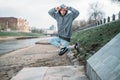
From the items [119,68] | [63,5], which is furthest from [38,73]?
[119,68]

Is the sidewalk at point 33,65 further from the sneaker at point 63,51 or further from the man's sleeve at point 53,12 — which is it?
the man's sleeve at point 53,12

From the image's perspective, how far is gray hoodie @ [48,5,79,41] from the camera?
27.1 feet

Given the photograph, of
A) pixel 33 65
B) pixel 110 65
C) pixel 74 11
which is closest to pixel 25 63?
pixel 33 65

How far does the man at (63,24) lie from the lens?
819 centimetres

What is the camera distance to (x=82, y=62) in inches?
381

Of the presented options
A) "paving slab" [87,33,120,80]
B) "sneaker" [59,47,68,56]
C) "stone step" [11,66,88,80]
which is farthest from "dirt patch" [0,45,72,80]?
"paving slab" [87,33,120,80]

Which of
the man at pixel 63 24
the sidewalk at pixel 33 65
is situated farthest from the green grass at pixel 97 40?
the man at pixel 63 24

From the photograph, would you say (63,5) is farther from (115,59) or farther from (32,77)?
(115,59)

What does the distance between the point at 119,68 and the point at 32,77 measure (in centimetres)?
324

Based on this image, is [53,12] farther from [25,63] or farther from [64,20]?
[25,63]

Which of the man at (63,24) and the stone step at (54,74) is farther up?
the man at (63,24)

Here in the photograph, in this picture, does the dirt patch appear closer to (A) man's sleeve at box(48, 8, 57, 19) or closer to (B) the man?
(B) the man

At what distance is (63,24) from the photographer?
27.4 ft

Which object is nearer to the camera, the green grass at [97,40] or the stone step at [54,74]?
the stone step at [54,74]
